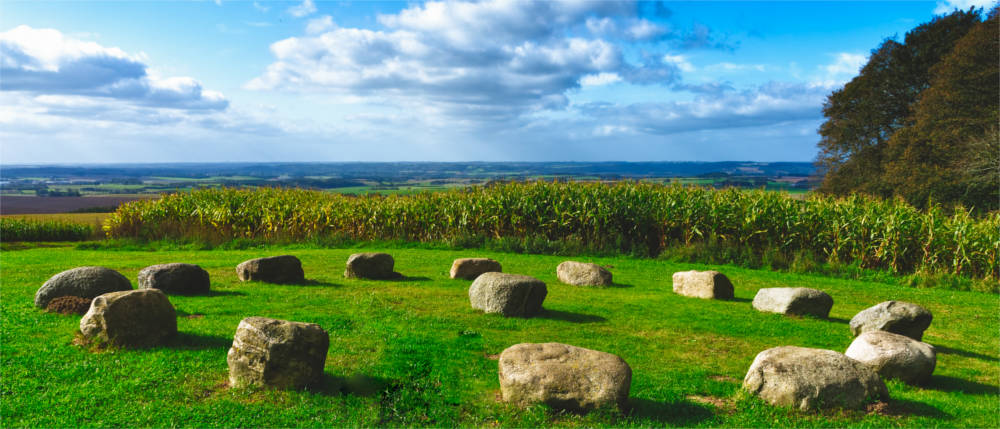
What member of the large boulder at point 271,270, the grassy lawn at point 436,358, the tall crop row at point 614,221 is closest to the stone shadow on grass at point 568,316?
the grassy lawn at point 436,358

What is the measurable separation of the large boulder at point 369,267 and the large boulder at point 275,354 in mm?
6760

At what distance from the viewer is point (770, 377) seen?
5.75 meters

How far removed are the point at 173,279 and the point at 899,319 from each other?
39.9 feet

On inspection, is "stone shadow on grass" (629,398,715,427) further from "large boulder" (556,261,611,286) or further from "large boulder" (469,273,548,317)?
"large boulder" (556,261,611,286)

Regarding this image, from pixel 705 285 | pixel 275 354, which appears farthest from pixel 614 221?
A: pixel 275 354

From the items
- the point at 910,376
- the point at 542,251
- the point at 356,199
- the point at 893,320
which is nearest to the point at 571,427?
the point at 910,376

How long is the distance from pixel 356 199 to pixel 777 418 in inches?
734

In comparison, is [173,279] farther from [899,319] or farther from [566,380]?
[899,319]

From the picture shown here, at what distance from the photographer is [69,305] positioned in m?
8.57

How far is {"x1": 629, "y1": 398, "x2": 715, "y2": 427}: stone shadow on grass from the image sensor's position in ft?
17.7

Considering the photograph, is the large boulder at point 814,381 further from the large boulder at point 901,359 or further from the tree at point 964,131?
the tree at point 964,131

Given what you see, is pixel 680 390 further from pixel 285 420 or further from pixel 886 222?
pixel 886 222

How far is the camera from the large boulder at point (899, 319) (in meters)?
8.08

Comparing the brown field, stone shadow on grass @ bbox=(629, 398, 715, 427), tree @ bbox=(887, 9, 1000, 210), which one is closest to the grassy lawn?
stone shadow on grass @ bbox=(629, 398, 715, 427)
